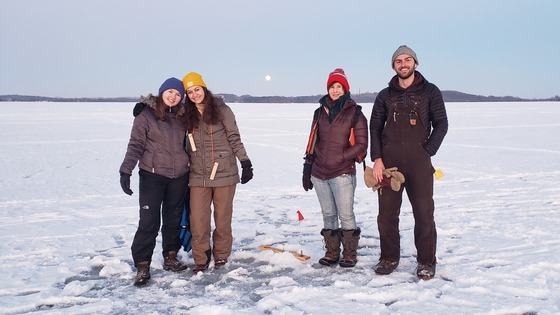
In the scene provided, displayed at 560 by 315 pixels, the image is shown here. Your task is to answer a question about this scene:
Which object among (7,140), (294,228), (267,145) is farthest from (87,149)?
(294,228)

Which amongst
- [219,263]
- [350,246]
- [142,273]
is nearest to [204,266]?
[219,263]

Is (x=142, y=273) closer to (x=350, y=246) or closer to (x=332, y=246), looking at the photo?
(x=332, y=246)

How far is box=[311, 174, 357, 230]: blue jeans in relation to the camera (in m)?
4.39

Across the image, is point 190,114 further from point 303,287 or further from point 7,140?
point 7,140

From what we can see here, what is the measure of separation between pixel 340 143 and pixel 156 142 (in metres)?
1.68

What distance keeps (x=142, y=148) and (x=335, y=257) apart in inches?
82.8

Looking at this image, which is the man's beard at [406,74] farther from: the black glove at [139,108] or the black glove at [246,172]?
the black glove at [139,108]

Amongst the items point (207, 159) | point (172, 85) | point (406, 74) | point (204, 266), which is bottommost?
point (204, 266)

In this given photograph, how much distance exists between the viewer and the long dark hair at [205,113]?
14.1 ft

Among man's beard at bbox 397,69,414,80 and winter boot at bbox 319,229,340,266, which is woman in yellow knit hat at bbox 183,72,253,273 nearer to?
winter boot at bbox 319,229,340,266

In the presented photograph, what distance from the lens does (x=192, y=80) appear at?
4234mm

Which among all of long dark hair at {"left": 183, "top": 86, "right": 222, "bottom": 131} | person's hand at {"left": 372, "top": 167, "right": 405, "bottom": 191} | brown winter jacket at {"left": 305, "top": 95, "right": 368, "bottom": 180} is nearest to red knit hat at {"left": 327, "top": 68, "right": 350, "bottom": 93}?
brown winter jacket at {"left": 305, "top": 95, "right": 368, "bottom": 180}

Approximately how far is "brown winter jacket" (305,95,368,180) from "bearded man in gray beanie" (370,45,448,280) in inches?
5.0

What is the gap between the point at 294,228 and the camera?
5961mm
